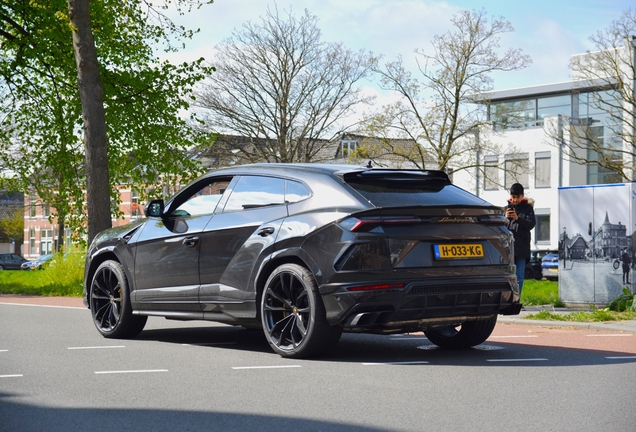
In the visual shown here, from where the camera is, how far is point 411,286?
6.98 m

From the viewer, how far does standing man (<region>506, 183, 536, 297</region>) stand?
11961mm

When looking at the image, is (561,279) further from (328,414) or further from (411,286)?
(328,414)

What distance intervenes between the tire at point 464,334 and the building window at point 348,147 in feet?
106

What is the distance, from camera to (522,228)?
12039 millimetres

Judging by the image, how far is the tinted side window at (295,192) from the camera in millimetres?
7605

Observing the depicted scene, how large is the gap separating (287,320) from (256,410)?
7.51 ft

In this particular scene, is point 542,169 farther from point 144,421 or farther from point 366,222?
point 144,421

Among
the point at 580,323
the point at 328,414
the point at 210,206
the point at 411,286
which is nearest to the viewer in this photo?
the point at 328,414

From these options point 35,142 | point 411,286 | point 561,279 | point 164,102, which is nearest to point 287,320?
point 411,286

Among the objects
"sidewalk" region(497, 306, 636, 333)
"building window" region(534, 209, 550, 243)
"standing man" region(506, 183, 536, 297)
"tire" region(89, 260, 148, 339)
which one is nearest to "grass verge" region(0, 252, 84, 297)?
"tire" region(89, 260, 148, 339)

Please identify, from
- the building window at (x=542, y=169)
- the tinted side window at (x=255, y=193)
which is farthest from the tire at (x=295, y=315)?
the building window at (x=542, y=169)

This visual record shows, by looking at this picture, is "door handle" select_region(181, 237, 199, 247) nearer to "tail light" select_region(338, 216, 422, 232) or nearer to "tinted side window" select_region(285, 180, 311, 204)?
"tinted side window" select_region(285, 180, 311, 204)

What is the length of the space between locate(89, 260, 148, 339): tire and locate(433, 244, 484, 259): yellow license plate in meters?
3.57

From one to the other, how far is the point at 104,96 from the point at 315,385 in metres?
20.3
